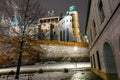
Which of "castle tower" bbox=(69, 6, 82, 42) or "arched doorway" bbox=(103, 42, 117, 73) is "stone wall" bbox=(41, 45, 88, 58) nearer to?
"arched doorway" bbox=(103, 42, 117, 73)

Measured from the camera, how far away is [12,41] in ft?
38.2

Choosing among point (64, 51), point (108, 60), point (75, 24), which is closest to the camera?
point (108, 60)

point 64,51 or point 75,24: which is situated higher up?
point 75,24

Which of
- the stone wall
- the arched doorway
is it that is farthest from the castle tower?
the arched doorway

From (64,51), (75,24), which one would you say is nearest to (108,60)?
(64,51)

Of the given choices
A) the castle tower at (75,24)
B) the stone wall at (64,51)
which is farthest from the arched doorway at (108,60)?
the castle tower at (75,24)

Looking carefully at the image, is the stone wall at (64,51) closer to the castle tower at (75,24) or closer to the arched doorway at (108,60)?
the arched doorway at (108,60)

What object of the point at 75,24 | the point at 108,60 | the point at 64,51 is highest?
the point at 75,24

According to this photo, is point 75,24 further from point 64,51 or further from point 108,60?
point 108,60

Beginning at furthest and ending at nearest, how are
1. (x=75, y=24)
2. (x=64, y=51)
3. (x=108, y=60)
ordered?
(x=75, y=24) → (x=64, y=51) → (x=108, y=60)

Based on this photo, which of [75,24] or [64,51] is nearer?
[64,51]

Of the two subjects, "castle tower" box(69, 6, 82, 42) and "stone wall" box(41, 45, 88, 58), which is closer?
"stone wall" box(41, 45, 88, 58)

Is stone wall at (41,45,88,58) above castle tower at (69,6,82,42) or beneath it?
beneath

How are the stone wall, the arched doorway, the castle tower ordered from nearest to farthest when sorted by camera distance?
1. the arched doorway
2. the stone wall
3. the castle tower
